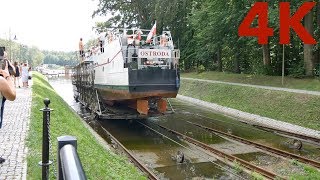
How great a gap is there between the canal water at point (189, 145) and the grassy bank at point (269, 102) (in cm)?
203

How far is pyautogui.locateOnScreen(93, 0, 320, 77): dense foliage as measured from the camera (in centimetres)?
2722

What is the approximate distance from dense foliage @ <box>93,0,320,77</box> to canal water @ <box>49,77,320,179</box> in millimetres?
8880

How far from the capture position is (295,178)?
9.48m

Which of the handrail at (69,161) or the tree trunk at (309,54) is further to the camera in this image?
the tree trunk at (309,54)

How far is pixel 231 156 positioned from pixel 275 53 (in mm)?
22094

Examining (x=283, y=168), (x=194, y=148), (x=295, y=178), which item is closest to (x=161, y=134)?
(x=194, y=148)

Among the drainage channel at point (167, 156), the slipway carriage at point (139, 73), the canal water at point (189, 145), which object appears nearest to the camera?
the drainage channel at point (167, 156)

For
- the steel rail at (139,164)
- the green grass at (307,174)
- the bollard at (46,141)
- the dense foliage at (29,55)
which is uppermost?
the dense foliage at (29,55)

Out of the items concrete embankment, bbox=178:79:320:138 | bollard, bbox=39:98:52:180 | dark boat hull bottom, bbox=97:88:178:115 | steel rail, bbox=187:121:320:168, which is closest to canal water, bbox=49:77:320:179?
steel rail, bbox=187:121:320:168

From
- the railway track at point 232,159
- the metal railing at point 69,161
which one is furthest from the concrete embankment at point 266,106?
the metal railing at point 69,161

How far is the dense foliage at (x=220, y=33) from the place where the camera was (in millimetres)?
27219

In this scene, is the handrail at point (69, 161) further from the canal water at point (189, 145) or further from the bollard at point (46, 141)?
the canal water at point (189, 145)

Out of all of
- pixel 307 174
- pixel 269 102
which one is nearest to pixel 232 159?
pixel 307 174

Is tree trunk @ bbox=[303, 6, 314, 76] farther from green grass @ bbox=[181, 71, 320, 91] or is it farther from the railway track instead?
the railway track
